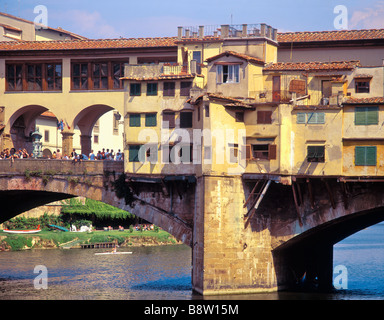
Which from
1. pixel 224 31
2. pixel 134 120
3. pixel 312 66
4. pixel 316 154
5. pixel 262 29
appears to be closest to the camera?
pixel 316 154

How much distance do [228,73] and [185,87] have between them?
378 cm

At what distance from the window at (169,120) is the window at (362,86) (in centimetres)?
1248

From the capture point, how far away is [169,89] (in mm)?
59781

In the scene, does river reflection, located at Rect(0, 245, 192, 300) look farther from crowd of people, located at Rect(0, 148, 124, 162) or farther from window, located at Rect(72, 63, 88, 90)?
window, located at Rect(72, 63, 88, 90)

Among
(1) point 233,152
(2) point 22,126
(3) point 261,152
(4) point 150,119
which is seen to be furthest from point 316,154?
(2) point 22,126

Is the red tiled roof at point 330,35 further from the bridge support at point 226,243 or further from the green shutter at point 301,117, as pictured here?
the bridge support at point 226,243

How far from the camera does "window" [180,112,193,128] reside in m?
59.1

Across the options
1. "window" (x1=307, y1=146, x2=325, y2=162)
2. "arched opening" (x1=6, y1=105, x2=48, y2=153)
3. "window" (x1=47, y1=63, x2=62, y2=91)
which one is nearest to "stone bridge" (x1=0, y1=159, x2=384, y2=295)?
"window" (x1=307, y1=146, x2=325, y2=162)

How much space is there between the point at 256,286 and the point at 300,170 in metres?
7.96

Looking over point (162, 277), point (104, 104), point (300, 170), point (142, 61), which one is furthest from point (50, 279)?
point (300, 170)

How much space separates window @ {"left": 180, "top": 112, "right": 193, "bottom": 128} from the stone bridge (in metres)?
3.72

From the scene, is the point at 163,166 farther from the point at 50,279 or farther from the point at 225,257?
the point at 50,279

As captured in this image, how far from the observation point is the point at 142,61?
216 ft

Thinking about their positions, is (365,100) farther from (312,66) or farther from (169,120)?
(169,120)
